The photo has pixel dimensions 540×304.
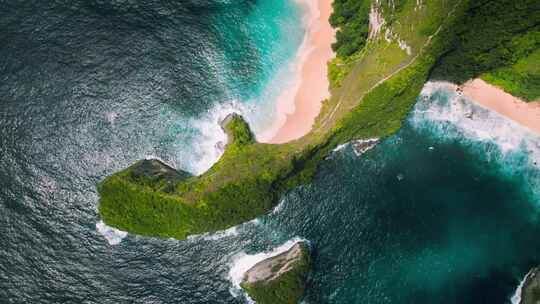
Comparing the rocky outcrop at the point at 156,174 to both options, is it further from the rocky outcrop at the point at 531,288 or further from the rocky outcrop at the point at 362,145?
the rocky outcrop at the point at 531,288

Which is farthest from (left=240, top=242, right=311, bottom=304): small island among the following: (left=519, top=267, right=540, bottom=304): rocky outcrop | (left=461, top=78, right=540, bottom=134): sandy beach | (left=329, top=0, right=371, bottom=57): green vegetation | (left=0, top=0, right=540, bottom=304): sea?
(left=461, top=78, right=540, bottom=134): sandy beach

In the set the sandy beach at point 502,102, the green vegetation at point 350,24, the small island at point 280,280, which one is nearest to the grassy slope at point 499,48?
the sandy beach at point 502,102

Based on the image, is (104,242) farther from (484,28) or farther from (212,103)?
(484,28)

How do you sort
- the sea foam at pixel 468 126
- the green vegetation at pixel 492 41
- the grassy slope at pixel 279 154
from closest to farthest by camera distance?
the green vegetation at pixel 492 41, the grassy slope at pixel 279 154, the sea foam at pixel 468 126

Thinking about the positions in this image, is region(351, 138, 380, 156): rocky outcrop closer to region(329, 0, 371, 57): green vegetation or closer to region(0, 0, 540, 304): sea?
region(0, 0, 540, 304): sea

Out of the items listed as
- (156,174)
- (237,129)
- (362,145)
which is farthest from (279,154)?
(156,174)

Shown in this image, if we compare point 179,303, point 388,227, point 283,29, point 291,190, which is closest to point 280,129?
point 291,190

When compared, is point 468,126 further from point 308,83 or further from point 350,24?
point 308,83
